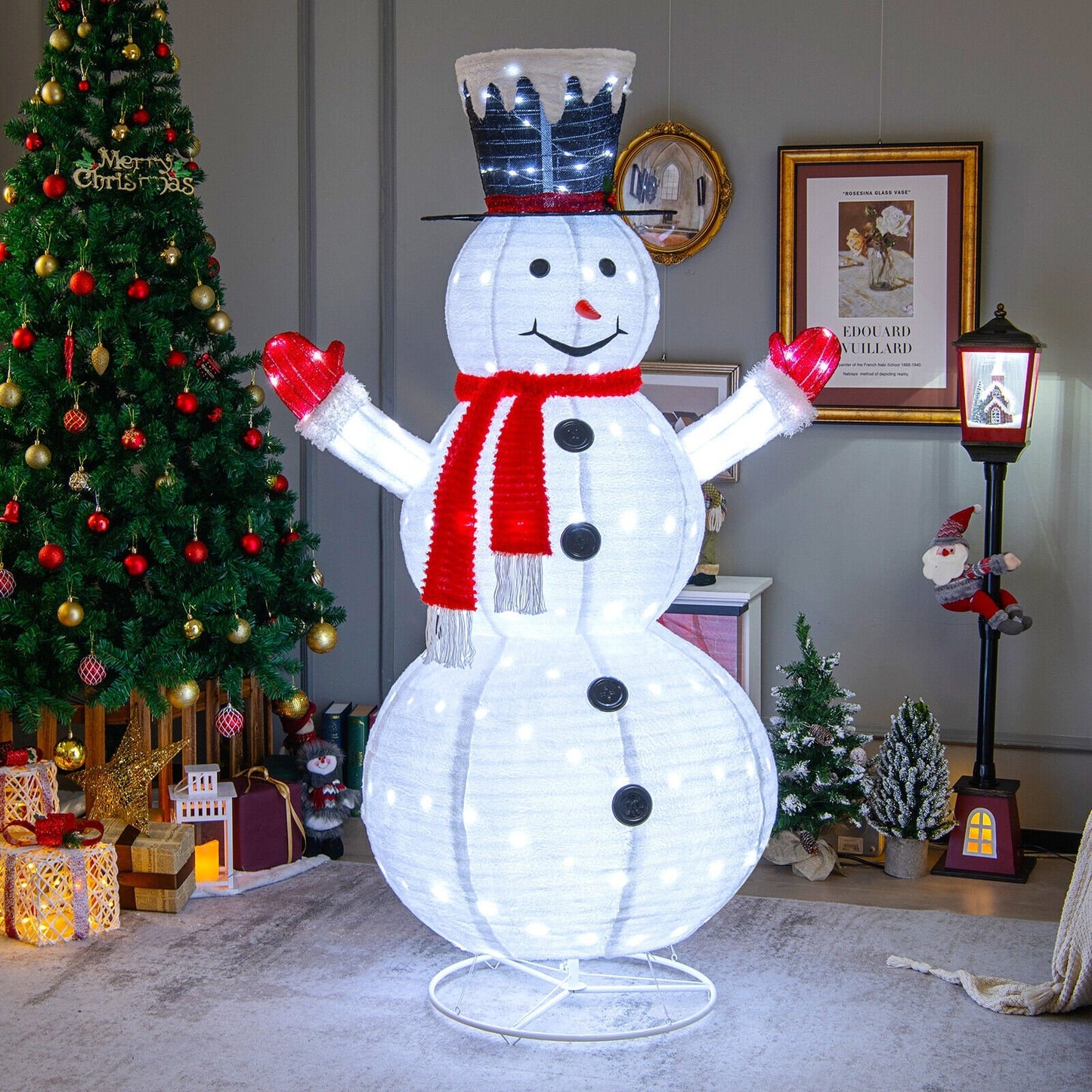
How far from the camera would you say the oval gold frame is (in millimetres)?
3973

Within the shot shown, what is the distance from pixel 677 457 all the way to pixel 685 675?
37cm

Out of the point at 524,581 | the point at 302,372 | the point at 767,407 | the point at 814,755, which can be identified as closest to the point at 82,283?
the point at 302,372

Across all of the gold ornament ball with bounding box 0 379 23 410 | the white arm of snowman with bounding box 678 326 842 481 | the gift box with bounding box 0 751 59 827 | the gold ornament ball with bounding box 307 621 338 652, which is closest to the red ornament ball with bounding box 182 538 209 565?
the gold ornament ball with bounding box 307 621 338 652

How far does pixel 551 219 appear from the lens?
252 centimetres

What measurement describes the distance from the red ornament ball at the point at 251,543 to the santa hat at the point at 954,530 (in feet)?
5.42

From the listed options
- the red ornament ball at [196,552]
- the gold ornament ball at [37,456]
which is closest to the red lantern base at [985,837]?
the red ornament ball at [196,552]

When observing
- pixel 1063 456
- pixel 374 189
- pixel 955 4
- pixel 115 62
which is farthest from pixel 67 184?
pixel 1063 456

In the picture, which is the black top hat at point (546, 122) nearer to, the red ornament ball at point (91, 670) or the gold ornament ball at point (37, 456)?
the gold ornament ball at point (37, 456)

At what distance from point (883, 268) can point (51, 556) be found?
7.15 feet

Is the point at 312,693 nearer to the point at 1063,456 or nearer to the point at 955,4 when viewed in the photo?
the point at 1063,456

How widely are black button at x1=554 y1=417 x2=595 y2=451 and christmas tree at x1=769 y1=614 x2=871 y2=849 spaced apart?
1379 millimetres

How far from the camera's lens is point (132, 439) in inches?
129

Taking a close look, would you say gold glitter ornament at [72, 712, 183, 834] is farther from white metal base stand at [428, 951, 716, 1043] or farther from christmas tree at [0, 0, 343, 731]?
white metal base stand at [428, 951, 716, 1043]

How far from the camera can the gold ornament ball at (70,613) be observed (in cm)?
321
